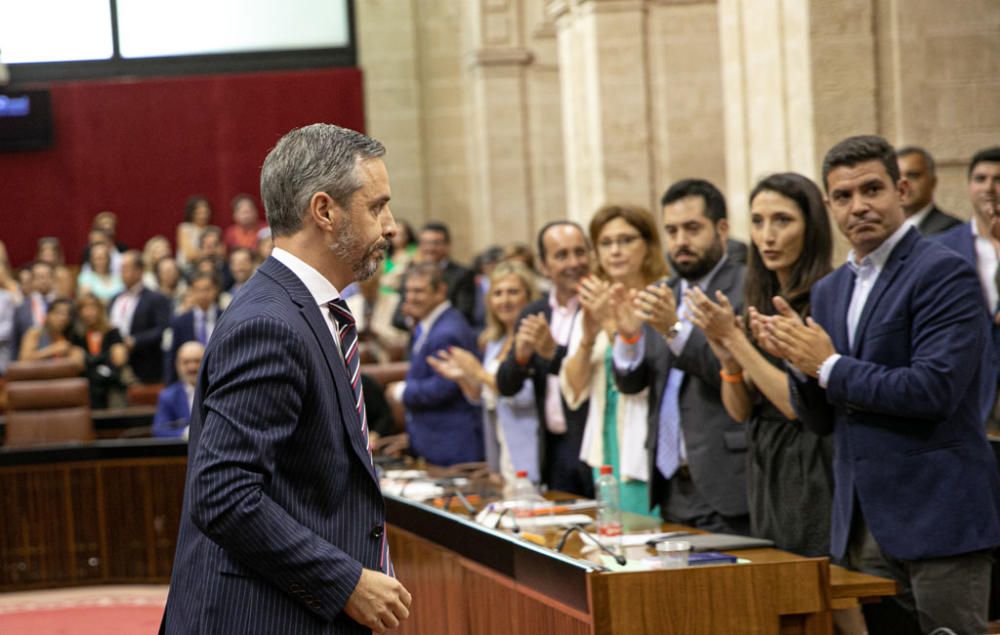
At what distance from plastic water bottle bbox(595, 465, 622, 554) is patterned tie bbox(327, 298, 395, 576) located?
1.39 metres

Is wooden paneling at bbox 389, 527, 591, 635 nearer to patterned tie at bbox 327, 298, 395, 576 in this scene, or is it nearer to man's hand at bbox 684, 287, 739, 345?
man's hand at bbox 684, 287, 739, 345

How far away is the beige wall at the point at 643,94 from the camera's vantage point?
6.55 meters

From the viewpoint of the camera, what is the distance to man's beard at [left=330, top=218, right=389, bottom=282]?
2.54 meters

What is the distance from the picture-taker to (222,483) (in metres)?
2.33

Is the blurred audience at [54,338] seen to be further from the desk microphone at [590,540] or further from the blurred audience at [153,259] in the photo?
the desk microphone at [590,540]

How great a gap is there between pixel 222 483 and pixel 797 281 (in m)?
2.22

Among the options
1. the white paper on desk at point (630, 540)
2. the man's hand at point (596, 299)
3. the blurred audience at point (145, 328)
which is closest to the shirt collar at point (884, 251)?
the white paper on desk at point (630, 540)

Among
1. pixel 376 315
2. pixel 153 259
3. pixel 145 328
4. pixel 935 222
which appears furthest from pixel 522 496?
pixel 153 259

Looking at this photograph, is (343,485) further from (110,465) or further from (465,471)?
(110,465)

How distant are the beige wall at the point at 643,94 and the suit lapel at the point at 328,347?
4338 mm

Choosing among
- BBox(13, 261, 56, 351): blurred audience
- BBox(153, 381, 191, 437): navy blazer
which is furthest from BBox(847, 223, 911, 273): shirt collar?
BBox(13, 261, 56, 351): blurred audience

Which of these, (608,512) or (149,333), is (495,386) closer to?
(608,512)

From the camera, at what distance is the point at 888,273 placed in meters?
3.55

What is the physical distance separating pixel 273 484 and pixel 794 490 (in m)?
2.02
